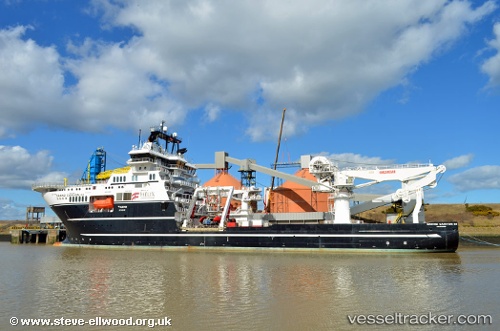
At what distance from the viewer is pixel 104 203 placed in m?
38.4

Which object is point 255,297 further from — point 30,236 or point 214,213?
point 30,236

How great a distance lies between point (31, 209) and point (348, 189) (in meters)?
60.1

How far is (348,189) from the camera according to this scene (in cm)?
3378

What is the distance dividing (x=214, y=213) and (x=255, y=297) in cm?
2662

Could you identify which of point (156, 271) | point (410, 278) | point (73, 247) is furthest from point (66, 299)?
point (73, 247)

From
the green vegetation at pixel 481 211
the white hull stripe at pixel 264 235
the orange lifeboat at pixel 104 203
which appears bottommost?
the white hull stripe at pixel 264 235

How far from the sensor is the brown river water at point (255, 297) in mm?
10727

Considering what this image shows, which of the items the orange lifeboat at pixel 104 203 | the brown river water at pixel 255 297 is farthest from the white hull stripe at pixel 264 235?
the brown river water at pixel 255 297

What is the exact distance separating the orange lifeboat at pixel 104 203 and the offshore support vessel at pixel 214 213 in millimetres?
96

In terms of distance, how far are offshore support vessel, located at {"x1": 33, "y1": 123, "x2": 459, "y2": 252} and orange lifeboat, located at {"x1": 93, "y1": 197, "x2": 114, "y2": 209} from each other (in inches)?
3.8

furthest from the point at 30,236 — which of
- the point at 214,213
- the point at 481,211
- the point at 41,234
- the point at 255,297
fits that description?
the point at 481,211

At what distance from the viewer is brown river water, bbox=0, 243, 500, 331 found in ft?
35.2

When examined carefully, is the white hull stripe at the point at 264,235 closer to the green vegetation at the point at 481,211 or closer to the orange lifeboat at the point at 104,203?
the orange lifeboat at the point at 104,203

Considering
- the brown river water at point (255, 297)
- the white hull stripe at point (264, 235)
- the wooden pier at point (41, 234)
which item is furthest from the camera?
the wooden pier at point (41, 234)
